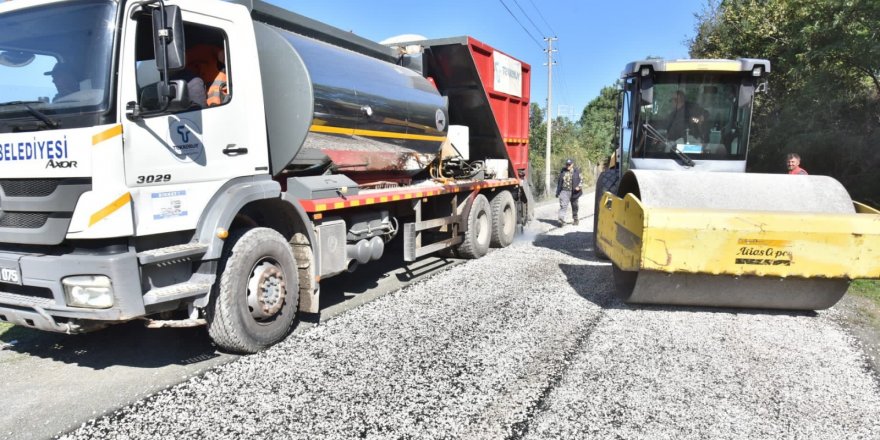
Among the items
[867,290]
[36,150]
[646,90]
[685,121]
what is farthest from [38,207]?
[867,290]

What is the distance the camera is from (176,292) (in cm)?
347

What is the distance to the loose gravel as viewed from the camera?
9.88ft

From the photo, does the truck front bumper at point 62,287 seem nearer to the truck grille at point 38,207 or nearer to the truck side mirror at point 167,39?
the truck grille at point 38,207

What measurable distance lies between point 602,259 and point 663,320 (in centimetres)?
293

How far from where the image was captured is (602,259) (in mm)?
7820

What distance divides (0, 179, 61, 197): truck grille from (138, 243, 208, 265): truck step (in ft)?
2.06

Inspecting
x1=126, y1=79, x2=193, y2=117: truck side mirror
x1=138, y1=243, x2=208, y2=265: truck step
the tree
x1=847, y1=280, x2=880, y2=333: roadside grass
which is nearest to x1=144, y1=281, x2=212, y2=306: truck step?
x1=138, y1=243, x2=208, y2=265: truck step

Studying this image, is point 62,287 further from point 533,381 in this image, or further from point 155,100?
point 533,381

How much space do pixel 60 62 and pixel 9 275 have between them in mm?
1363

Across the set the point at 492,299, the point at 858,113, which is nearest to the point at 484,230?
the point at 492,299

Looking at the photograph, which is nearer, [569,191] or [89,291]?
[89,291]

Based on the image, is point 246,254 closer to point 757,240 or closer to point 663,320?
point 663,320

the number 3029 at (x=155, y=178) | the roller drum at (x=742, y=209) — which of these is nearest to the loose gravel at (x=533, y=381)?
the roller drum at (x=742, y=209)

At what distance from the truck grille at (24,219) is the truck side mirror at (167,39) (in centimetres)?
117
